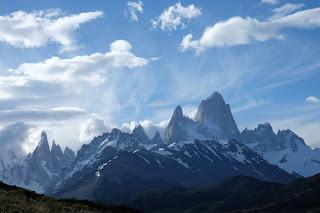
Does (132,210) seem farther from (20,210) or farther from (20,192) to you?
(20,210)

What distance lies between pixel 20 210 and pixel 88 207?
1112 cm

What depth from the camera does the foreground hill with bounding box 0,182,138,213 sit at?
40.5 metres

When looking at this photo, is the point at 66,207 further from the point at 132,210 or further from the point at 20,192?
the point at 132,210

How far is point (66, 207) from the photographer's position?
45.6 metres

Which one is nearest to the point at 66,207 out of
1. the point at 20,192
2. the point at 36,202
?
the point at 36,202

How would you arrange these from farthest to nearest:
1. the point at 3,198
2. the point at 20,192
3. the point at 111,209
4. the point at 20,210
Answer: the point at 111,209 → the point at 20,192 → the point at 3,198 → the point at 20,210

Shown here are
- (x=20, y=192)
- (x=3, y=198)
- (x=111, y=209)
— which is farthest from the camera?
(x=111, y=209)

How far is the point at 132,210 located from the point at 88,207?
6929 mm

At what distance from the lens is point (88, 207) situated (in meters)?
49.9

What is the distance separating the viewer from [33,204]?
4344 centimetres

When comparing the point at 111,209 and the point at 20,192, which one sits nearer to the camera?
the point at 20,192

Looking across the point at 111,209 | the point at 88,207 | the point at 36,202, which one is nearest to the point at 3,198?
the point at 36,202

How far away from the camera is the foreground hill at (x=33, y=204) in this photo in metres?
40.5

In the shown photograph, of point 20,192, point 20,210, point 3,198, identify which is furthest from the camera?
point 20,192
